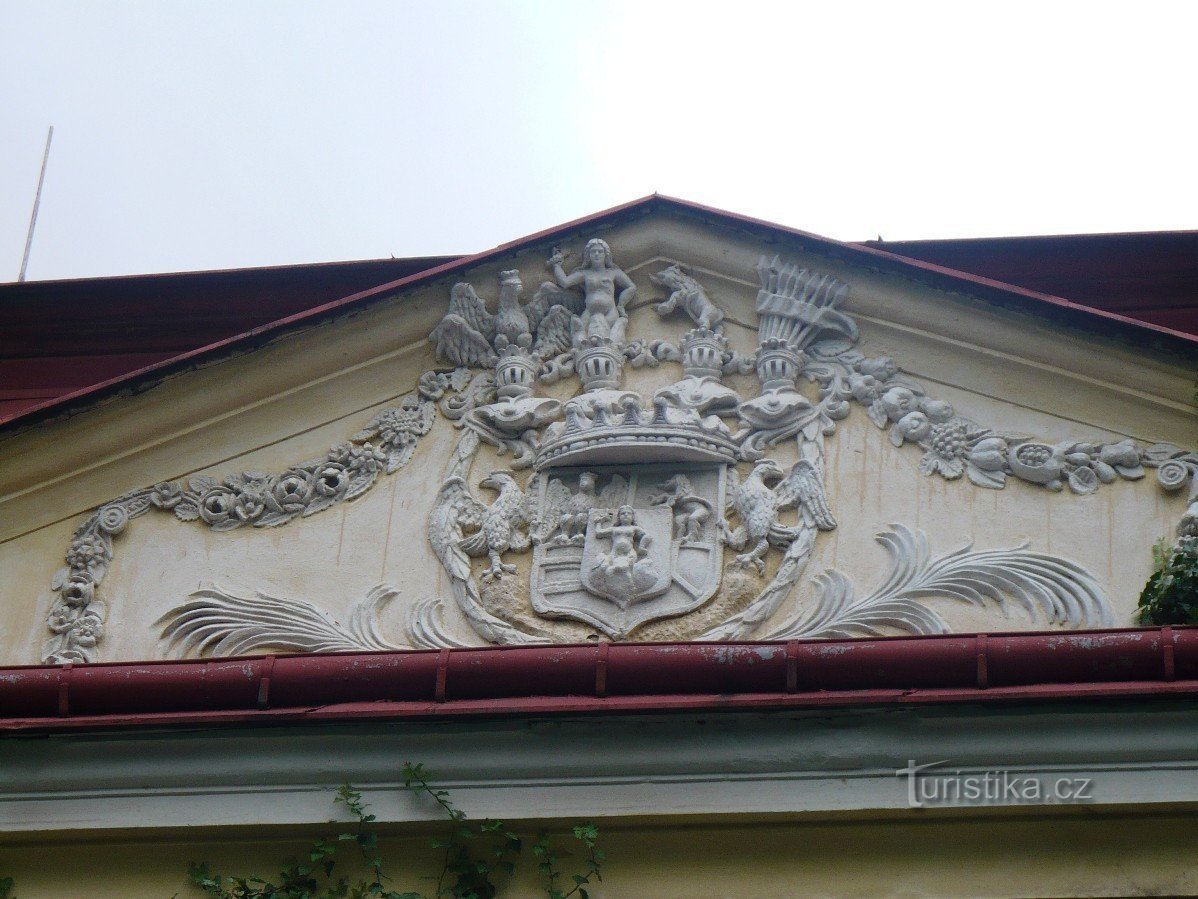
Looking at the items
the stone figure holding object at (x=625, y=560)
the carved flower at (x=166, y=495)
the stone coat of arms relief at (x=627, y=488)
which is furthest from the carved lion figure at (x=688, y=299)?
the carved flower at (x=166, y=495)

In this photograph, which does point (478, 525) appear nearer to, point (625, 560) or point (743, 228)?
point (625, 560)

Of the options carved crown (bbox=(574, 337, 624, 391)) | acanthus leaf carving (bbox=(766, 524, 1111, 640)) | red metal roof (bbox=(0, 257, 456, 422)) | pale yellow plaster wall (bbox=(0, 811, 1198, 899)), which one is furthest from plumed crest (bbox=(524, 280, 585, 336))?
pale yellow plaster wall (bbox=(0, 811, 1198, 899))

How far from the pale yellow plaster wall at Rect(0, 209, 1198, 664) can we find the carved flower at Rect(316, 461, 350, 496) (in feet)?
0.38

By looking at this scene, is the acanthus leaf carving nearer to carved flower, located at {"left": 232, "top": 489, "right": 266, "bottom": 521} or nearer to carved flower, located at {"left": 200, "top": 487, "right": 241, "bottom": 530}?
carved flower, located at {"left": 232, "top": 489, "right": 266, "bottom": 521}

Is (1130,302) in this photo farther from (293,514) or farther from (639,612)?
(293,514)

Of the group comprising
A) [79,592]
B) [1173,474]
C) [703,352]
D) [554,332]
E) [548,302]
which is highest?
[548,302]

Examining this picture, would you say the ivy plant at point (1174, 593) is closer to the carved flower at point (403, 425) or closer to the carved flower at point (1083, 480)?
the carved flower at point (1083, 480)

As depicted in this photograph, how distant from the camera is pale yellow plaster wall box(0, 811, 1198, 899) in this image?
5746 millimetres

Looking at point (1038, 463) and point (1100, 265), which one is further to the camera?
point (1100, 265)

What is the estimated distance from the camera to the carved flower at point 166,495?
303 inches

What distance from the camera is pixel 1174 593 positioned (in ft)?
21.0

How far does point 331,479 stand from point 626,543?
1274 mm

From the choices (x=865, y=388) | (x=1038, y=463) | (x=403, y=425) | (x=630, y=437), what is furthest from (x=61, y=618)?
(x=1038, y=463)

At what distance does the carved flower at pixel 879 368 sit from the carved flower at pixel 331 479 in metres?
1.99
